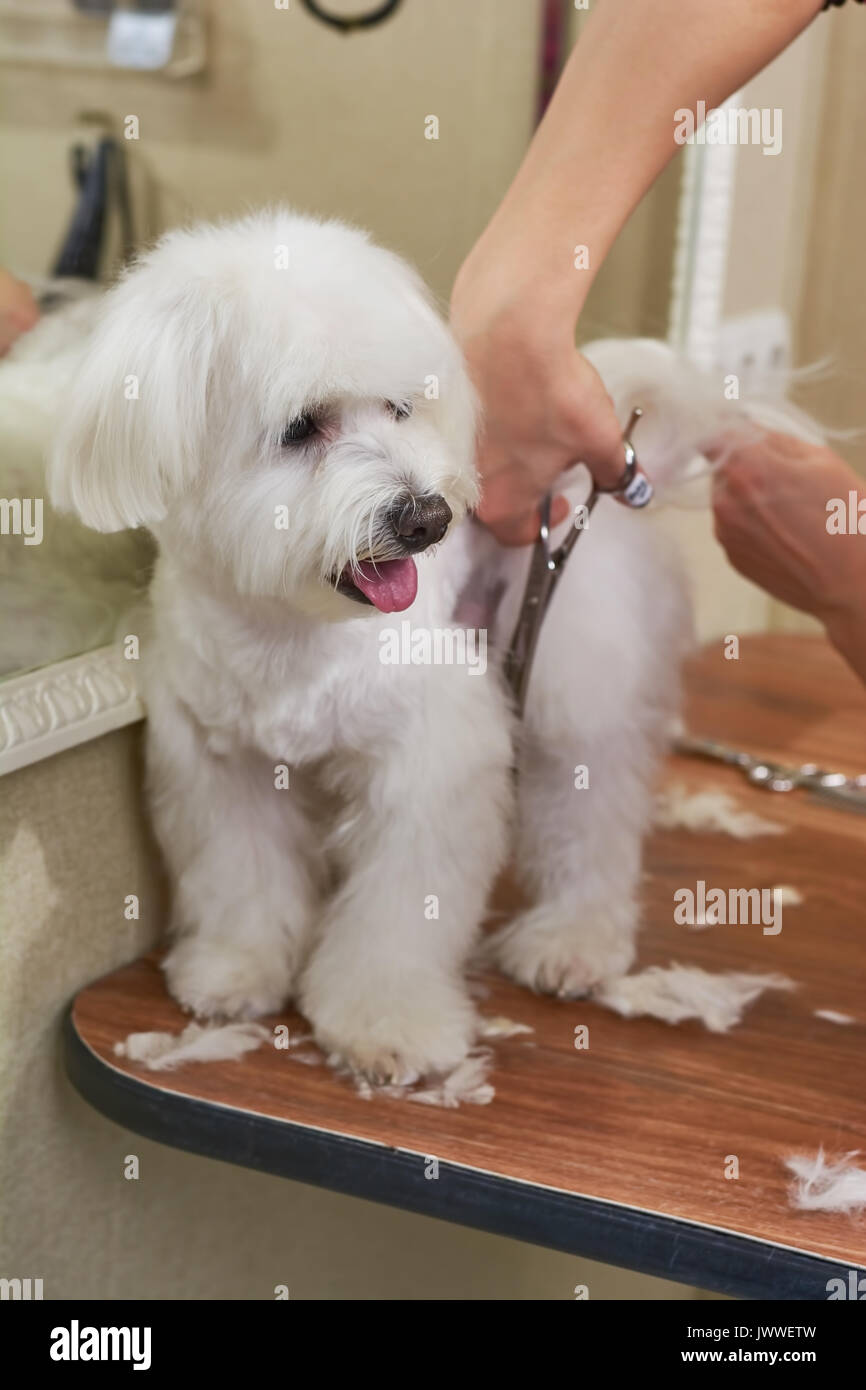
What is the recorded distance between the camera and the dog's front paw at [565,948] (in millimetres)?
876

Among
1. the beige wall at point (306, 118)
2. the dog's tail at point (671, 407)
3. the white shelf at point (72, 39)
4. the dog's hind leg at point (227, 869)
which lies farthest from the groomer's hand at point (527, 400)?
the white shelf at point (72, 39)

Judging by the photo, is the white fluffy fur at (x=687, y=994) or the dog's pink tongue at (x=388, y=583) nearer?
the dog's pink tongue at (x=388, y=583)

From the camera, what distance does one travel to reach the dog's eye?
0.70 m

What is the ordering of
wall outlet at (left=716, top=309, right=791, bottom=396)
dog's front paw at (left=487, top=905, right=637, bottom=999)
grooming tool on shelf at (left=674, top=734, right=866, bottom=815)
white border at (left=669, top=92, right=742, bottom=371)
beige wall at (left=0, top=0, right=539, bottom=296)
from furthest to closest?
wall outlet at (left=716, top=309, right=791, bottom=396) → white border at (left=669, top=92, right=742, bottom=371) → beige wall at (left=0, top=0, right=539, bottom=296) → grooming tool on shelf at (left=674, top=734, right=866, bottom=815) → dog's front paw at (left=487, top=905, right=637, bottom=999)

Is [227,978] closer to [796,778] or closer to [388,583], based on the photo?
[388,583]

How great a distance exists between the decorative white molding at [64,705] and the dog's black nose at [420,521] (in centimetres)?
24

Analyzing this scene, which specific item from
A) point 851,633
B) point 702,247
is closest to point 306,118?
point 702,247

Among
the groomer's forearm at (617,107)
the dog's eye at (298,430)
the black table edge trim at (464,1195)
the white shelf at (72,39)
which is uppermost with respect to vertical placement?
the white shelf at (72,39)

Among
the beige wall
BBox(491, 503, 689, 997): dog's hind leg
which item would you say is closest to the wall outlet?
the beige wall

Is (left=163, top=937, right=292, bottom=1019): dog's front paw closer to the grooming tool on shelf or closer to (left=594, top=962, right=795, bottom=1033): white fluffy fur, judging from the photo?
(left=594, top=962, right=795, bottom=1033): white fluffy fur

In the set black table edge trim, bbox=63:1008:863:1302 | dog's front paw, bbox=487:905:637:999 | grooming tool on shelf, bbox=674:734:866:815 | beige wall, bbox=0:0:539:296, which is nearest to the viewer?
Result: black table edge trim, bbox=63:1008:863:1302

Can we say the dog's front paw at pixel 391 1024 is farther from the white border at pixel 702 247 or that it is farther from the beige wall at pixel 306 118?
the white border at pixel 702 247
